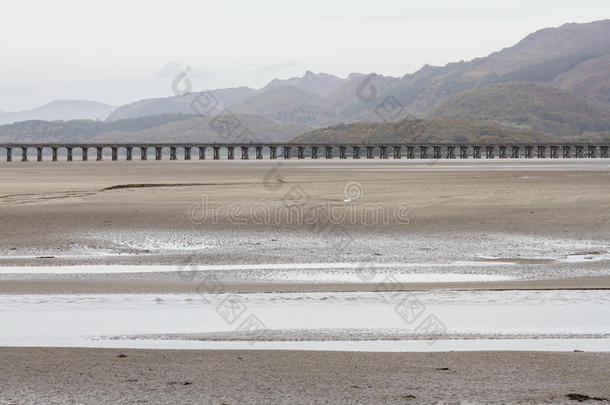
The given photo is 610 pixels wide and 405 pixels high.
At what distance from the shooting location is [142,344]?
8641 mm

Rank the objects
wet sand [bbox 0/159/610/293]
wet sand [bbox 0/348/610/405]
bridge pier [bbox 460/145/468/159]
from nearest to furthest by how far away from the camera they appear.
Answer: wet sand [bbox 0/348/610/405] → wet sand [bbox 0/159/610/293] → bridge pier [bbox 460/145/468/159]

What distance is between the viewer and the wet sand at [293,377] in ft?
21.8

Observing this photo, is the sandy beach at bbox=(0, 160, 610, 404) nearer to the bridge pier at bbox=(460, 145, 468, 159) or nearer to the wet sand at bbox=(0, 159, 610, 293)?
the wet sand at bbox=(0, 159, 610, 293)

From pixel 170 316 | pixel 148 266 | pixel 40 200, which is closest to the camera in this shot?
pixel 170 316

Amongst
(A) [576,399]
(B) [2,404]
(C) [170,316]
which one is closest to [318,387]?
(A) [576,399]

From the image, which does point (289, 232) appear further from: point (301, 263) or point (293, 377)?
point (293, 377)

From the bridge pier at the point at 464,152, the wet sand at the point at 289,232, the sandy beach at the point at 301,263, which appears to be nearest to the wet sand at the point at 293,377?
the sandy beach at the point at 301,263

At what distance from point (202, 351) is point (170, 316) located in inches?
85.2

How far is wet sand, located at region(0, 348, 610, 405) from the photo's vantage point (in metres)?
6.65

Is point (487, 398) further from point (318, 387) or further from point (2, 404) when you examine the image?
point (2, 404)

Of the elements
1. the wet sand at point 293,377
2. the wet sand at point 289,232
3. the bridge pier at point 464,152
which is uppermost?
the wet sand at point 293,377

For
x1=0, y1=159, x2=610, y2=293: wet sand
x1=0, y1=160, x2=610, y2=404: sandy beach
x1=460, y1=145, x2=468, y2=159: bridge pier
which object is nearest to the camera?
x1=0, y1=160, x2=610, y2=404: sandy beach

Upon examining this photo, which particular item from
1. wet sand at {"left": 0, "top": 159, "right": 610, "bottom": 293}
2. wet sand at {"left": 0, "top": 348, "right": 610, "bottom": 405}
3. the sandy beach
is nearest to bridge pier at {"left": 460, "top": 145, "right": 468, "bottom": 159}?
the sandy beach

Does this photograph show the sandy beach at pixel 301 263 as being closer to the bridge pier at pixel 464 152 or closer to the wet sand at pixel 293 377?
the wet sand at pixel 293 377
